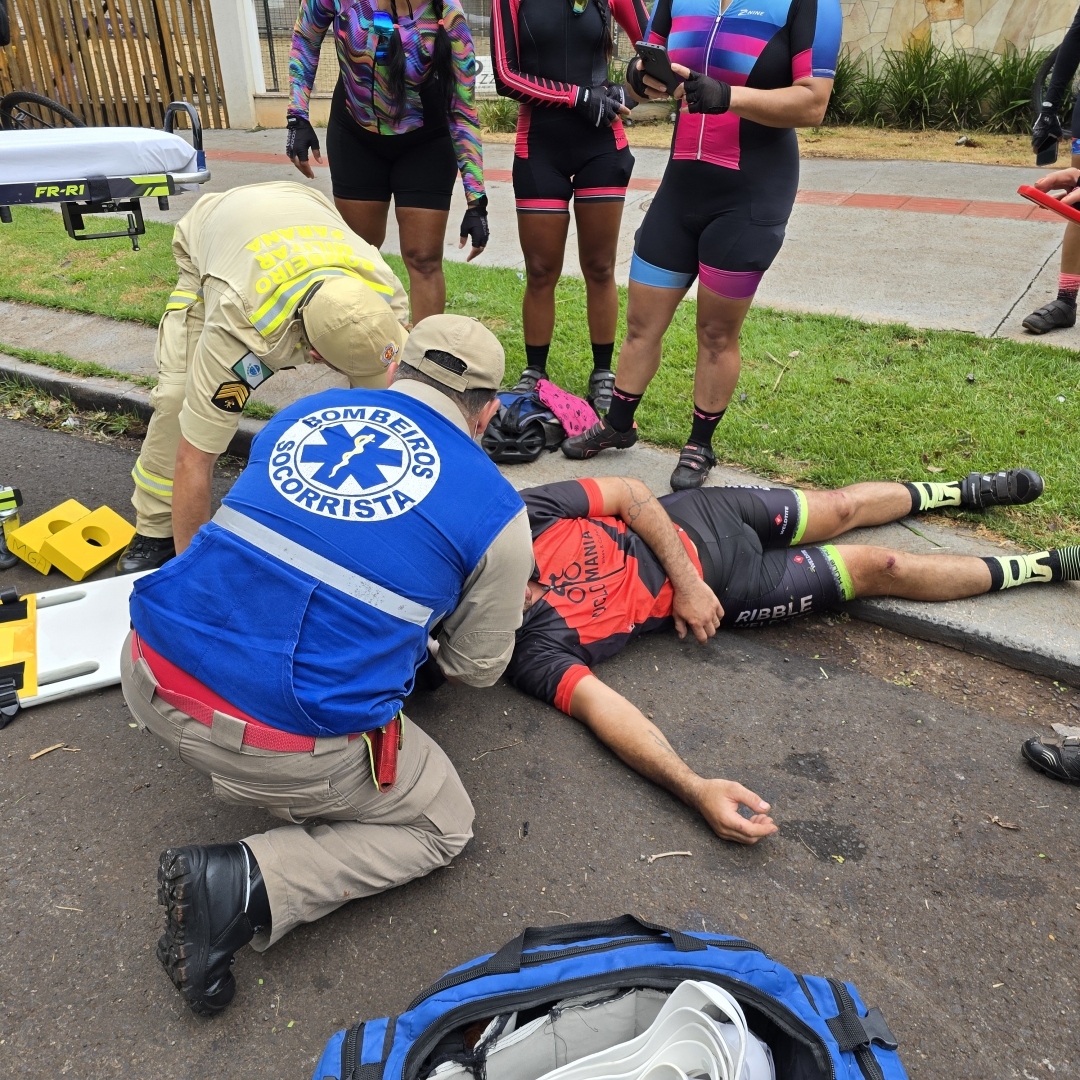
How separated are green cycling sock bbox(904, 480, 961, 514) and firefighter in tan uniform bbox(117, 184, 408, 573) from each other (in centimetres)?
211

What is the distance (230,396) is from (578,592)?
1.31 metres

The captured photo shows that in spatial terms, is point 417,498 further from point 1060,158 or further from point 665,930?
point 1060,158

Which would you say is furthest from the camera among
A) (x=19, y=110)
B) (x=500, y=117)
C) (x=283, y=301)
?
(x=500, y=117)

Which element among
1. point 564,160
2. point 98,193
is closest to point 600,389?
point 564,160

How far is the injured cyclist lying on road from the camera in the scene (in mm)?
2832

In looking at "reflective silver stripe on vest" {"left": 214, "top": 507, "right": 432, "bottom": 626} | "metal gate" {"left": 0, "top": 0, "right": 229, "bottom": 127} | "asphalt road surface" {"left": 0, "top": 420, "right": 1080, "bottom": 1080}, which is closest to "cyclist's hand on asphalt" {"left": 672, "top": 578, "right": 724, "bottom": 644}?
"asphalt road surface" {"left": 0, "top": 420, "right": 1080, "bottom": 1080}

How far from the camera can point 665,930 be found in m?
1.93

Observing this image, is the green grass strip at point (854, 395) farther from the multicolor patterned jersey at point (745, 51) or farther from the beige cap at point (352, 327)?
the beige cap at point (352, 327)

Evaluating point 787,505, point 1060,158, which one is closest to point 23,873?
point 787,505

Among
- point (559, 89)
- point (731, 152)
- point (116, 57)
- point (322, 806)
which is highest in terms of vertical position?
point (559, 89)

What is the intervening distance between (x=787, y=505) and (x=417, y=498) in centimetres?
186

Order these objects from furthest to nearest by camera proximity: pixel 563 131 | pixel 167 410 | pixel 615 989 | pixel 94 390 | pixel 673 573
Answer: pixel 94 390, pixel 563 131, pixel 167 410, pixel 673 573, pixel 615 989

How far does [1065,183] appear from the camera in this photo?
134 inches

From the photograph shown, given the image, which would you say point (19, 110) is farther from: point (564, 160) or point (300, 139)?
point (564, 160)
